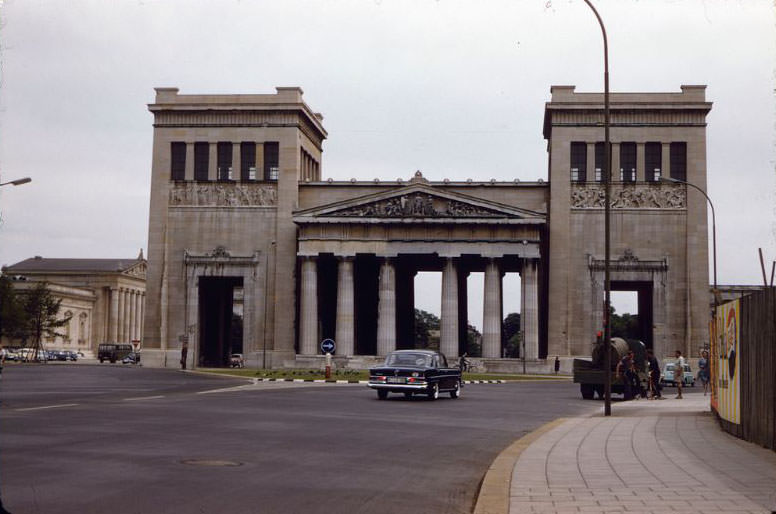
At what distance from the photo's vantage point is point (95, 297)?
167375 mm

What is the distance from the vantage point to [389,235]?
278 feet

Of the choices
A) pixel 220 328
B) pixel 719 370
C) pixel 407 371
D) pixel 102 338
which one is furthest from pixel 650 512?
pixel 102 338

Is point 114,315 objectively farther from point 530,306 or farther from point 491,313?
point 530,306

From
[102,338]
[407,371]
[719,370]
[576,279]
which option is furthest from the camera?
[102,338]

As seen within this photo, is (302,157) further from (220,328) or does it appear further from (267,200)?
(220,328)

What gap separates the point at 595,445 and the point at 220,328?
7931cm

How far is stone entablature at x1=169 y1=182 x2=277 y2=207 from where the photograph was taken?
87.4 m

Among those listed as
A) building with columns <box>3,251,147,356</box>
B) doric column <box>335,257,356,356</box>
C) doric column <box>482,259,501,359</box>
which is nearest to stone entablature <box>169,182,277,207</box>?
doric column <box>335,257,356,356</box>

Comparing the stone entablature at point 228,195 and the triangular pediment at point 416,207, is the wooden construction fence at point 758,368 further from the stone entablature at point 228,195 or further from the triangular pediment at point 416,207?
the stone entablature at point 228,195

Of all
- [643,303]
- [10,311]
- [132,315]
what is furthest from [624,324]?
[10,311]

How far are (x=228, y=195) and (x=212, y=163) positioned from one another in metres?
3.18

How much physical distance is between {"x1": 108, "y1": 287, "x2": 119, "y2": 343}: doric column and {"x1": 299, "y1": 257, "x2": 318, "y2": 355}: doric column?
90455 millimetres

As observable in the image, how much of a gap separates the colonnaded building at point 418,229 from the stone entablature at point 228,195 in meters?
0.12

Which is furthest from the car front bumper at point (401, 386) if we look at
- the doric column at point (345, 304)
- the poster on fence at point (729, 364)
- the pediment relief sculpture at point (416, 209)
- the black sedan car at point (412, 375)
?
the doric column at point (345, 304)
